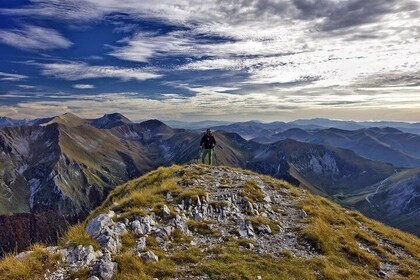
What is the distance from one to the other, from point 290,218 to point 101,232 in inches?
590

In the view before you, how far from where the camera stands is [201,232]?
20.3m

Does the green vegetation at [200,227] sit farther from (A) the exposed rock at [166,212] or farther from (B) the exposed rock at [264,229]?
(B) the exposed rock at [264,229]

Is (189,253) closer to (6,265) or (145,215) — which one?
(145,215)

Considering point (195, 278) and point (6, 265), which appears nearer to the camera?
point (6, 265)

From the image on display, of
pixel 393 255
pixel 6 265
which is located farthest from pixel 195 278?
pixel 393 255

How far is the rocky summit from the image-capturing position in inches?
554

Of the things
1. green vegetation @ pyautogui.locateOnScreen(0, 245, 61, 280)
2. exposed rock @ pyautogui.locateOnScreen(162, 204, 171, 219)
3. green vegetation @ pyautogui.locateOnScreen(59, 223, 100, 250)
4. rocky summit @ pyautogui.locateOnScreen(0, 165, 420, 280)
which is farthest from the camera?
exposed rock @ pyautogui.locateOnScreen(162, 204, 171, 219)

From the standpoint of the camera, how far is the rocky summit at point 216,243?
46.1ft

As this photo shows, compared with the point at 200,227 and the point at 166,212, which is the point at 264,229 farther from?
the point at 166,212

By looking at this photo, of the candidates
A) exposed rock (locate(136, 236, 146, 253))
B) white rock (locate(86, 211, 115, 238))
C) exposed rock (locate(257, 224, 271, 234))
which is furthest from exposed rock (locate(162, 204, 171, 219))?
exposed rock (locate(257, 224, 271, 234))

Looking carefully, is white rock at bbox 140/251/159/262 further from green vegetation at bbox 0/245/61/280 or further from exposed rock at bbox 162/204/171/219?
exposed rock at bbox 162/204/171/219

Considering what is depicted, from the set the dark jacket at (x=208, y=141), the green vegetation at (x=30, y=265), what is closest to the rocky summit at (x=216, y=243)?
the green vegetation at (x=30, y=265)

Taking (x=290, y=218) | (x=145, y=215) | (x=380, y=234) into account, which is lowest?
(x=380, y=234)

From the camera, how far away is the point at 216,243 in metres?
18.8
